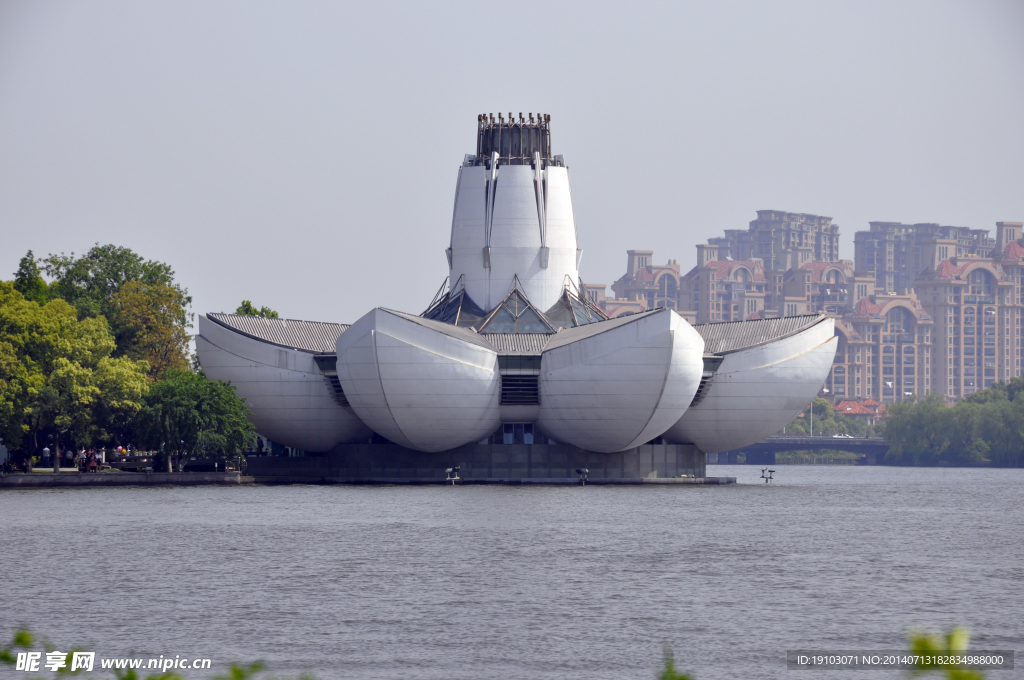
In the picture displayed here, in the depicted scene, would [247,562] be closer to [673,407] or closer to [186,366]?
[673,407]

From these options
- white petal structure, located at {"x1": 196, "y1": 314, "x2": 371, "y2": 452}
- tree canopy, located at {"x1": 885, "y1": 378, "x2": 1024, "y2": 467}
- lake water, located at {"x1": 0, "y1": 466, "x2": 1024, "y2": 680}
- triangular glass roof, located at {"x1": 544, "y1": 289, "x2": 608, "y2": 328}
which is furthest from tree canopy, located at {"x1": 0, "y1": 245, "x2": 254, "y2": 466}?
tree canopy, located at {"x1": 885, "y1": 378, "x2": 1024, "y2": 467}

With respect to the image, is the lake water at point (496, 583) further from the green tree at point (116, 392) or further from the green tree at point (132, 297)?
the green tree at point (132, 297)

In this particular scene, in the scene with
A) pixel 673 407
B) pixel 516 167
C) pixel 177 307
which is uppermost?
pixel 516 167

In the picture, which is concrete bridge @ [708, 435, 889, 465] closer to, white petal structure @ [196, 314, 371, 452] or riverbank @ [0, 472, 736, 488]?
riverbank @ [0, 472, 736, 488]

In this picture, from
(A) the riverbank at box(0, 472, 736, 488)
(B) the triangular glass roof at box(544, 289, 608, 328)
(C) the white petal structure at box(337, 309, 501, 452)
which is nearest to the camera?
(A) the riverbank at box(0, 472, 736, 488)

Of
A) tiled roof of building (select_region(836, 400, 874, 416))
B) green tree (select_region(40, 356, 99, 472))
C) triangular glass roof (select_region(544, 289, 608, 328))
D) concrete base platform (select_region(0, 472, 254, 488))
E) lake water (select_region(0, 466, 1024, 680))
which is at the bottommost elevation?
lake water (select_region(0, 466, 1024, 680))

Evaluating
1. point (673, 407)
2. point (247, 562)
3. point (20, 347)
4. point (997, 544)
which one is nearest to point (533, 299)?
point (673, 407)

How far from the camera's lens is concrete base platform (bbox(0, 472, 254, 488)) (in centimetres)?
6088

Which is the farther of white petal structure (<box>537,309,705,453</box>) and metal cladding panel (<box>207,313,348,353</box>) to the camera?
metal cladding panel (<box>207,313,348,353</box>)

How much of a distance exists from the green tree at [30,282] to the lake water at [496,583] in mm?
23835

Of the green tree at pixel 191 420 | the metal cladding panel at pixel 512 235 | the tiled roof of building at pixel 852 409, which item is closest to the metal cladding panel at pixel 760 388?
the metal cladding panel at pixel 512 235

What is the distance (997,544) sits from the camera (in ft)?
136

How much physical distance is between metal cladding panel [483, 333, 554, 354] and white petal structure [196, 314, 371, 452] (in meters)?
8.03

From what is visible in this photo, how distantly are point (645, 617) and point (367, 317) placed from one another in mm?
39545
